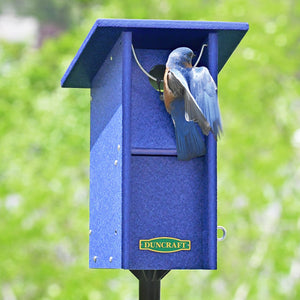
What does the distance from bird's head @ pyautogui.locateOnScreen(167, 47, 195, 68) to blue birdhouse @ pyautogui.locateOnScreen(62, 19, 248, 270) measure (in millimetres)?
85

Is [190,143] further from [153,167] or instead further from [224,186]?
[224,186]

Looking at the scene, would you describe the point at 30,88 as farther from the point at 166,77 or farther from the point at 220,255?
the point at 166,77

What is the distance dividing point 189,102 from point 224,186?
5957 mm

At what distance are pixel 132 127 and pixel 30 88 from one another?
771 centimetres

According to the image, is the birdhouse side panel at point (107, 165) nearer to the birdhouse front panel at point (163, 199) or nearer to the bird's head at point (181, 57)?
the birdhouse front panel at point (163, 199)

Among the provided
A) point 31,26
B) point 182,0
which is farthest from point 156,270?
point 31,26

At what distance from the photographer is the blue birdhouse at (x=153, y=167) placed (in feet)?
9.96

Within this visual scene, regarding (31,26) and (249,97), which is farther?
(31,26)

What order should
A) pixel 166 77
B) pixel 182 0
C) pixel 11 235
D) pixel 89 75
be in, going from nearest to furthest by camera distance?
pixel 166 77 < pixel 89 75 < pixel 11 235 < pixel 182 0

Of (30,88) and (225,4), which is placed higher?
(225,4)

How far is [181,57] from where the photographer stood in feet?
9.96

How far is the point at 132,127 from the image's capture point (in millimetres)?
3141

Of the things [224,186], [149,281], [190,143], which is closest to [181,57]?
[190,143]

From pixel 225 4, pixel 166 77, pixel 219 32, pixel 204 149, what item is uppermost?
pixel 225 4
